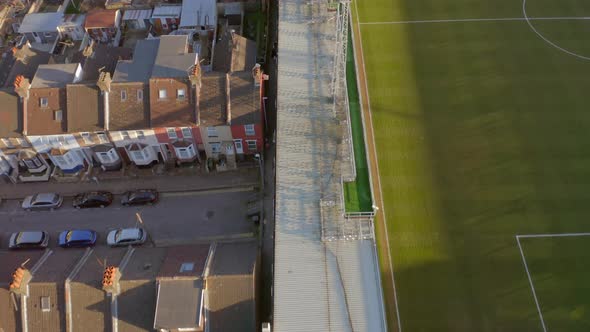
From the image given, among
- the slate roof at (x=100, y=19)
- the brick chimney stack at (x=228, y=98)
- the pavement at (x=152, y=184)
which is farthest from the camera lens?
the slate roof at (x=100, y=19)

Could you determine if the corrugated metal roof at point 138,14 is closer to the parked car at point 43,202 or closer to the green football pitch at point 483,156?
the parked car at point 43,202

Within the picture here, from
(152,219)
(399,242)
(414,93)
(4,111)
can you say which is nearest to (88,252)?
(152,219)

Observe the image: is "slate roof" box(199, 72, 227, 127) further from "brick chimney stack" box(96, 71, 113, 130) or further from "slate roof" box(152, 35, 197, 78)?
"brick chimney stack" box(96, 71, 113, 130)

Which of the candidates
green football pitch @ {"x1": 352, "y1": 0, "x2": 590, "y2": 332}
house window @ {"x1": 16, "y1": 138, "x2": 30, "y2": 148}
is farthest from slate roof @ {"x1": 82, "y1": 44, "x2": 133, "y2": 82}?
green football pitch @ {"x1": 352, "y1": 0, "x2": 590, "y2": 332}

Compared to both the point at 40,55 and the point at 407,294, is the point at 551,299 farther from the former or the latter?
the point at 40,55

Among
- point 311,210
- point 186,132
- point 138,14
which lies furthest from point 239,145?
A: point 138,14

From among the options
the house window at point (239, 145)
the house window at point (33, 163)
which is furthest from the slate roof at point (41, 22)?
the house window at point (239, 145)
